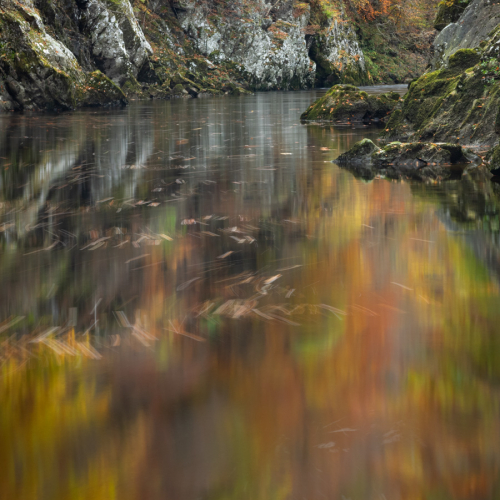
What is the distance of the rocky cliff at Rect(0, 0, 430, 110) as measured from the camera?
1150 inches

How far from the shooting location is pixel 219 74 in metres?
54.0

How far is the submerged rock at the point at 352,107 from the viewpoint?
20719 millimetres

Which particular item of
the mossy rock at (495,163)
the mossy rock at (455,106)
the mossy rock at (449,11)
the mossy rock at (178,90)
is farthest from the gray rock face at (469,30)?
the mossy rock at (178,90)

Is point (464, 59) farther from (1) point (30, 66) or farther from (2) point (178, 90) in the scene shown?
(2) point (178, 90)

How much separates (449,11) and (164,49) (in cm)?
3424

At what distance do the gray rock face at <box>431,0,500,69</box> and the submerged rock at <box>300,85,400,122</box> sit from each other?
219 cm

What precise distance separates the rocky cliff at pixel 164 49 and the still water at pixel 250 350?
960 inches

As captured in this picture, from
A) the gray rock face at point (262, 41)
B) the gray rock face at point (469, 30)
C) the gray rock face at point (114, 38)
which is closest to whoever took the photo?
the gray rock face at point (469, 30)

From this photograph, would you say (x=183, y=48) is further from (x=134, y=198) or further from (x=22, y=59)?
(x=134, y=198)

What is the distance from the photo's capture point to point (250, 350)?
3400 millimetres

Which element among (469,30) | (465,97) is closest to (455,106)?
(465,97)

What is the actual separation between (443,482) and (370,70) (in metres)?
78.3

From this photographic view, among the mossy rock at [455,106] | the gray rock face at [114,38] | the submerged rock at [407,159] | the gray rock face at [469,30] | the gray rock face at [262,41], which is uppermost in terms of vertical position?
the gray rock face at [262,41]

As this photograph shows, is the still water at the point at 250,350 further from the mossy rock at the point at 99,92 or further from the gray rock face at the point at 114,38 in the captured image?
the gray rock face at the point at 114,38
